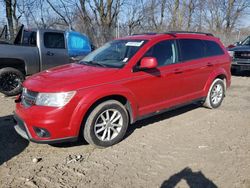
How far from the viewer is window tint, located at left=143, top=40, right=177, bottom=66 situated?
4562 millimetres

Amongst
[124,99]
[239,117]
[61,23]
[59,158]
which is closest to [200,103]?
[239,117]

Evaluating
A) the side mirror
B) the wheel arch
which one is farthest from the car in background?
the wheel arch

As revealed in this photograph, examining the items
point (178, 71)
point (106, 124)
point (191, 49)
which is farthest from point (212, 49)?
point (106, 124)

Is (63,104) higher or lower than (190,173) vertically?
higher

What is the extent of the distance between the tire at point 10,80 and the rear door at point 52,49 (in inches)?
27.8

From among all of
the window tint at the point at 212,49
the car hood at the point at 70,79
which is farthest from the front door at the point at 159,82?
the window tint at the point at 212,49

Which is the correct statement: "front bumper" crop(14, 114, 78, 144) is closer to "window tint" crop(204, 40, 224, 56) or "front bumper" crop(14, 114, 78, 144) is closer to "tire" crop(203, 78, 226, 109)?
"tire" crop(203, 78, 226, 109)

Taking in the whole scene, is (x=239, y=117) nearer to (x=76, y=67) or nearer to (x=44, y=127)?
(x=76, y=67)

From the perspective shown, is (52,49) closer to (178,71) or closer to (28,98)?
(28,98)

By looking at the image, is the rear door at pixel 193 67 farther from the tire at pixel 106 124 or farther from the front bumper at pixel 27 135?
the front bumper at pixel 27 135

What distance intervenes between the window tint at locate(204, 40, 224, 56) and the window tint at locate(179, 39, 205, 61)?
0.59ft

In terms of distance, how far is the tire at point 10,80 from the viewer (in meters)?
6.96

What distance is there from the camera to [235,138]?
4.39 meters

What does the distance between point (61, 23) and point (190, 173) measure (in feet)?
58.5
